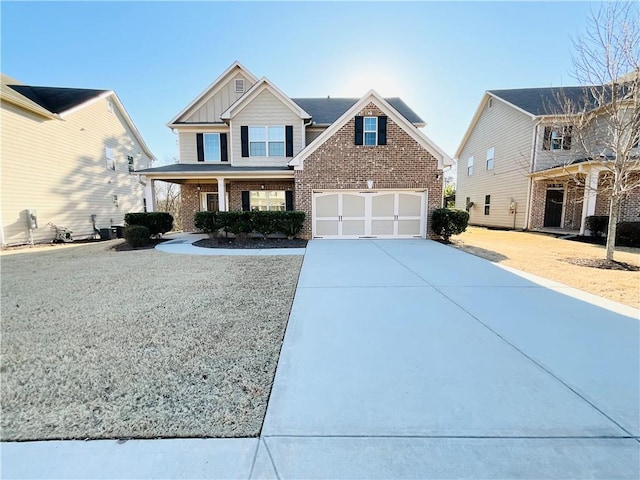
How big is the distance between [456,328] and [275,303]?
9.16 ft

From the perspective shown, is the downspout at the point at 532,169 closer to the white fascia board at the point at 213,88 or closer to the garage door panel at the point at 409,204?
the garage door panel at the point at 409,204

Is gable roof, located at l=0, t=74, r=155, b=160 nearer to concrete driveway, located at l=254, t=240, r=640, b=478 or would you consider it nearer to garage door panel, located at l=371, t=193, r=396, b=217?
garage door panel, located at l=371, t=193, r=396, b=217

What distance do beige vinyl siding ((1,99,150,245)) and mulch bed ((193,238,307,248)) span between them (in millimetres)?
8467

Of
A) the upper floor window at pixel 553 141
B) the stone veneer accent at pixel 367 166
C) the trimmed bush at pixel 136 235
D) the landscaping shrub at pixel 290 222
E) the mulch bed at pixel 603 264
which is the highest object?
the upper floor window at pixel 553 141

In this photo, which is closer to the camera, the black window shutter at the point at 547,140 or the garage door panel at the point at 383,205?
the garage door panel at the point at 383,205

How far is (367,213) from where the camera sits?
1240cm

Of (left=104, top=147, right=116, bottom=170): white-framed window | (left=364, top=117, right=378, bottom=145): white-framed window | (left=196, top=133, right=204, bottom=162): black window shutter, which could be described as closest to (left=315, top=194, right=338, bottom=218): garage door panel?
(left=364, top=117, right=378, bottom=145): white-framed window

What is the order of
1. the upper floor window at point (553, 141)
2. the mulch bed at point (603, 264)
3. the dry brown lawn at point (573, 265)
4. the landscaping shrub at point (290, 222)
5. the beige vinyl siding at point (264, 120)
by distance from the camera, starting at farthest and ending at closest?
the upper floor window at point (553, 141)
the beige vinyl siding at point (264, 120)
the landscaping shrub at point (290, 222)
the mulch bed at point (603, 264)
the dry brown lawn at point (573, 265)

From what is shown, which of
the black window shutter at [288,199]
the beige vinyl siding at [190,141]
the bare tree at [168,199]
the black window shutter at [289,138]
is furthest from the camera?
the bare tree at [168,199]

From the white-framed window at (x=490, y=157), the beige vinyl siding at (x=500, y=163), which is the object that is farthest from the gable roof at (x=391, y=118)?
the white-framed window at (x=490, y=157)

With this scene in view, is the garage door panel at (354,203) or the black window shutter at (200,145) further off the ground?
the black window shutter at (200,145)

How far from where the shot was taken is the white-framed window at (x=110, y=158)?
17516 millimetres

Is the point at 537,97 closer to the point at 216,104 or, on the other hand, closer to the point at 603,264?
the point at 603,264

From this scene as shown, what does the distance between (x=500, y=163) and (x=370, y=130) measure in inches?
486
